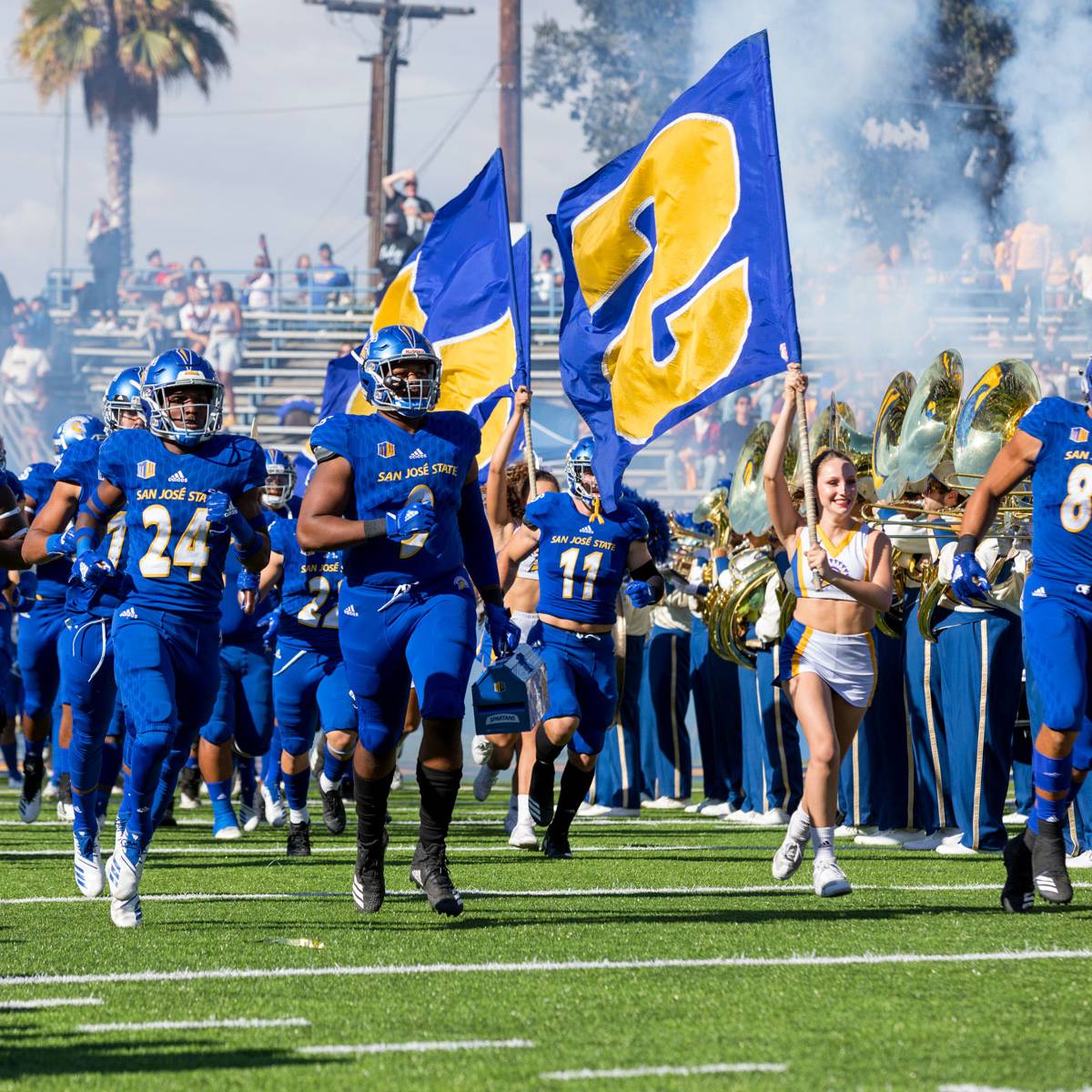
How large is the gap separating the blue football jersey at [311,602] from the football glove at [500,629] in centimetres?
344

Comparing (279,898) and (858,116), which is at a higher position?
(858,116)

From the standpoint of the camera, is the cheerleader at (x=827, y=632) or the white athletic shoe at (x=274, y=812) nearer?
the cheerleader at (x=827, y=632)

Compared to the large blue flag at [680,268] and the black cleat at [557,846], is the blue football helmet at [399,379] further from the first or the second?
the black cleat at [557,846]

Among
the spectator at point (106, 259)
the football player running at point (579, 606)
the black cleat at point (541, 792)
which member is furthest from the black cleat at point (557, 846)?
the spectator at point (106, 259)

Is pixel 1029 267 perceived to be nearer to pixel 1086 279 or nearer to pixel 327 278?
pixel 1086 279

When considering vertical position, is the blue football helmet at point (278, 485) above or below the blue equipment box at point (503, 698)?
above

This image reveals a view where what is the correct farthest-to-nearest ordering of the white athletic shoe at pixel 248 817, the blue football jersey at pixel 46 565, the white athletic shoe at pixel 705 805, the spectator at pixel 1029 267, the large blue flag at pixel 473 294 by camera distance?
the spectator at pixel 1029 267
the white athletic shoe at pixel 705 805
the white athletic shoe at pixel 248 817
the large blue flag at pixel 473 294
the blue football jersey at pixel 46 565

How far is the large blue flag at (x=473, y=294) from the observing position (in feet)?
39.2

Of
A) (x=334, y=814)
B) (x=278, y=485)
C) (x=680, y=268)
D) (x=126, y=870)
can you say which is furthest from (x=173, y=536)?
(x=278, y=485)

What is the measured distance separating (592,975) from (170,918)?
7.13 ft

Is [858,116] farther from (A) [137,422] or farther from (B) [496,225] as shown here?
(A) [137,422]

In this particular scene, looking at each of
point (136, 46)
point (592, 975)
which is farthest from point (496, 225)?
point (136, 46)

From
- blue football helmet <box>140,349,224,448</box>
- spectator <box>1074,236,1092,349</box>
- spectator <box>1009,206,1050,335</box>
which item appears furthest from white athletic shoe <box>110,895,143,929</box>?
spectator <box>1009,206,1050,335</box>

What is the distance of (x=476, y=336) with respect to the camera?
12.2 m
